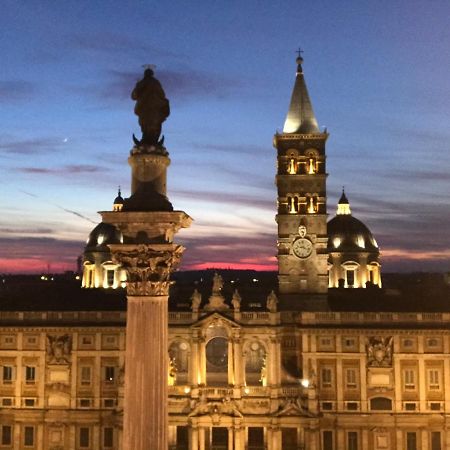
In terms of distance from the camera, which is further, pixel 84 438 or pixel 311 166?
pixel 311 166

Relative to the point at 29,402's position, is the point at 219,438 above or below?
below

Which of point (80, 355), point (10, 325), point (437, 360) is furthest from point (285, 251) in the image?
point (10, 325)

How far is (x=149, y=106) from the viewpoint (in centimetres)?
1827

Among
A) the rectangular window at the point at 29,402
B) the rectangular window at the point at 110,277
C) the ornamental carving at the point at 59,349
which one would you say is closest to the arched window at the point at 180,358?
the ornamental carving at the point at 59,349

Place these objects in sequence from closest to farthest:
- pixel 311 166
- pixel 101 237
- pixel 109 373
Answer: pixel 109 373
pixel 311 166
pixel 101 237

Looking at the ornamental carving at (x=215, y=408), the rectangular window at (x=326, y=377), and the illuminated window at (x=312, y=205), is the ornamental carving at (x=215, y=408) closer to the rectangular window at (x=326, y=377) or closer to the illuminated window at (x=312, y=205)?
the rectangular window at (x=326, y=377)

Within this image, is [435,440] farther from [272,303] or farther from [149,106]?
[149,106]

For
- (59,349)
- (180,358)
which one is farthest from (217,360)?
(59,349)

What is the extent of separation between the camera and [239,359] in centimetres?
5962

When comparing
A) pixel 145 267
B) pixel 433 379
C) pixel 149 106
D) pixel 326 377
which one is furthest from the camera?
pixel 326 377

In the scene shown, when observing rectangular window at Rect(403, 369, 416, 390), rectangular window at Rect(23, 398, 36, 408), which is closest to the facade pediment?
rectangular window at Rect(403, 369, 416, 390)

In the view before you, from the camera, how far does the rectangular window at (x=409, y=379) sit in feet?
192

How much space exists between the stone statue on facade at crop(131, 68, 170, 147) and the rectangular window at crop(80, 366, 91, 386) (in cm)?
4655

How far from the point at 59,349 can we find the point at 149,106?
154ft
